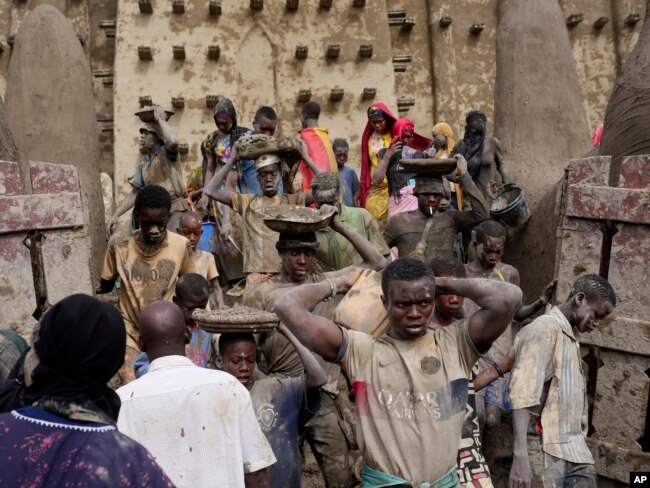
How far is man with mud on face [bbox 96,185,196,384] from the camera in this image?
695cm

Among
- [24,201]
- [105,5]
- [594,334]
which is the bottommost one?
[594,334]

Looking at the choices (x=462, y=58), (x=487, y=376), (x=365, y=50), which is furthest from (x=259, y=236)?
(x=462, y=58)

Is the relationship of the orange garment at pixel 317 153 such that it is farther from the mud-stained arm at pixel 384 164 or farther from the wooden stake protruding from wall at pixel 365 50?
the wooden stake protruding from wall at pixel 365 50

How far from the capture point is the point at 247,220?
333 inches

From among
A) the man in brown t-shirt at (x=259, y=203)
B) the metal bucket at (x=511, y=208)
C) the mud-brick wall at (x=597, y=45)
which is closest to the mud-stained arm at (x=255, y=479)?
the man in brown t-shirt at (x=259, y=203)

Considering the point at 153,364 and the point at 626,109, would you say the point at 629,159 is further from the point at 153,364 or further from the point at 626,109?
the point at 153,364

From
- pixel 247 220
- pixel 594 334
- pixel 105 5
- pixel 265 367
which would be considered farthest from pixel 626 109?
pixel 105 5

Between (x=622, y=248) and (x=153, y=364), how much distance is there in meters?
4.76

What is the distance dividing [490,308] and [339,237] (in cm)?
331

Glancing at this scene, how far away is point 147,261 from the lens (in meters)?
7.09

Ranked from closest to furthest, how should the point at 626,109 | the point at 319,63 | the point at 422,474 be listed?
the point at 422,474 → the point at 626,109 → the point at 319,63

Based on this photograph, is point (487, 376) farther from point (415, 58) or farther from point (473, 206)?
point (415, 58)

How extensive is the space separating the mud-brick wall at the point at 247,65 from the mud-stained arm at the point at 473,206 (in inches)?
231

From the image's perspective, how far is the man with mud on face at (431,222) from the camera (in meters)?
8.34
